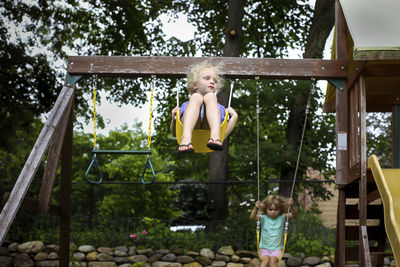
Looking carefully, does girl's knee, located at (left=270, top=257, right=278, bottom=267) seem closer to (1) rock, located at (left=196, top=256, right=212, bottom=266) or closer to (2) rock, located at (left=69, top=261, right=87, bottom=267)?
(1) rock, located at (left=196, top=256, right=212, bottom=266)

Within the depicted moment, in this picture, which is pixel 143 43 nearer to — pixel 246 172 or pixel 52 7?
pixel 52 7

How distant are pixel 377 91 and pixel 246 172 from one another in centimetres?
410

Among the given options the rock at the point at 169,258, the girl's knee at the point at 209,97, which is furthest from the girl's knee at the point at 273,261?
the rock at the point at 169,258

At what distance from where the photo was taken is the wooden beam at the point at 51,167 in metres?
5.05

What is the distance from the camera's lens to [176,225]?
9.20 m

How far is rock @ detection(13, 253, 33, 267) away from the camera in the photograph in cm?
770

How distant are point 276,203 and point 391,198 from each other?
1495 mm

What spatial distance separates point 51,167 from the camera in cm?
518

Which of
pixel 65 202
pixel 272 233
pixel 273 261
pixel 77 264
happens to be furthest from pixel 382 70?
pixel 77 264

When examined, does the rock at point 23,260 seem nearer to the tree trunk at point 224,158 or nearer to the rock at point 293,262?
the tree trunk at point 224,158

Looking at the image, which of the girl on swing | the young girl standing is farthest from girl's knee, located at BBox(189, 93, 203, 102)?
the young girl standing

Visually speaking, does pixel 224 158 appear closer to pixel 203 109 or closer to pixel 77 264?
pixel 77 264

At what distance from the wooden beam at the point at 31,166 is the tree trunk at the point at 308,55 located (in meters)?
5.17

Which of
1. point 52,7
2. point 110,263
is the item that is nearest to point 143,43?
point 52,7
